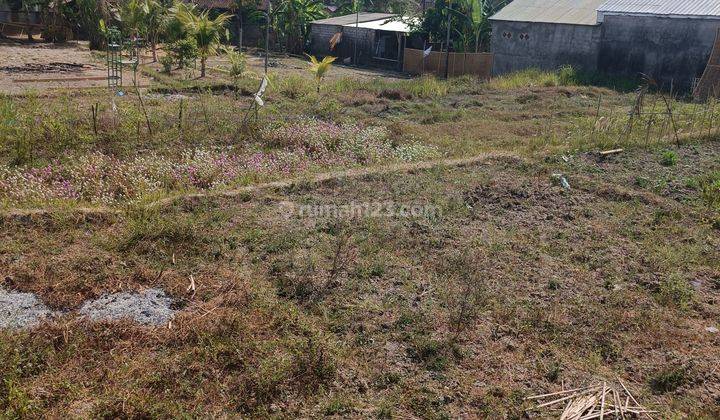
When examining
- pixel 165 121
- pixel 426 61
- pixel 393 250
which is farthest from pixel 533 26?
pixel 393 250

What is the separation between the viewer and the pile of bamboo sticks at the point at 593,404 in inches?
166

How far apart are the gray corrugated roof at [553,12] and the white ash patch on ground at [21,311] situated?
66.7 ft

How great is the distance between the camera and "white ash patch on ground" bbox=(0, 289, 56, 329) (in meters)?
4.89

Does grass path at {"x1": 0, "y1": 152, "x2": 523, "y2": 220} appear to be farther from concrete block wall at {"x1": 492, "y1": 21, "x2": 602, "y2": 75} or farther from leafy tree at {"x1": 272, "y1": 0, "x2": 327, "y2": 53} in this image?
leafy tree at {"x1": 272, "y1": 0, "x2": 327, "y2": 53}

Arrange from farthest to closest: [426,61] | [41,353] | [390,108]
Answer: [426,61] → [390,108] → [41,353]

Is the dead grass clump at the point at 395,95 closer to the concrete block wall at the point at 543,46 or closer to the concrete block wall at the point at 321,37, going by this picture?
the concrete block wall at the point at 543,46

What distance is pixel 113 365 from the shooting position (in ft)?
14.8

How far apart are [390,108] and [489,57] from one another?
9991 millimetres

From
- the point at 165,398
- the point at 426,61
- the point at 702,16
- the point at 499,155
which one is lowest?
the point at 165,398

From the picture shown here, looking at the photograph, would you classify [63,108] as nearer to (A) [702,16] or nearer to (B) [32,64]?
(B) [32,64]

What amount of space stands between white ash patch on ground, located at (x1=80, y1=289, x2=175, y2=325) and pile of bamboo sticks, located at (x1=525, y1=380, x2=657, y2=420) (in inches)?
118

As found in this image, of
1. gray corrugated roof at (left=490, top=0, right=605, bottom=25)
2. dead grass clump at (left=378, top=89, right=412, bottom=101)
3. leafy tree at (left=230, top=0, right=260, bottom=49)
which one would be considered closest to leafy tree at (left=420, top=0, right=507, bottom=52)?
gray corrugated roof at (left=490, top=0, right=605, bottom=25)

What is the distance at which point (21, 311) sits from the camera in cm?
508

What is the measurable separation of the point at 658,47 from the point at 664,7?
1276mm
